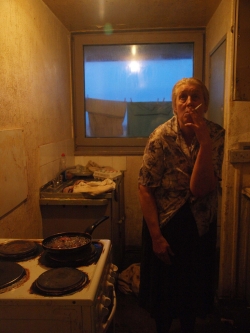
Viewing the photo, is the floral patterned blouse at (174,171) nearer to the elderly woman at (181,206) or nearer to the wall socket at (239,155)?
the elderly woman at (181,206)

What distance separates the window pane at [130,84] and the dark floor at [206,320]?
1.59m

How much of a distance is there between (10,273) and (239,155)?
1506 mm

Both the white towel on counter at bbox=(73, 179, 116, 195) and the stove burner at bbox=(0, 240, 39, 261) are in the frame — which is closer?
the stove burner at bbox=(0, 240, 39, 261)

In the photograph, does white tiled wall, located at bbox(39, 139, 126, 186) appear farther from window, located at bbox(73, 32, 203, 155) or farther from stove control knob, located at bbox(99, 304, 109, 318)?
stove control knob, located at bbox(99, 304, 109, 318)

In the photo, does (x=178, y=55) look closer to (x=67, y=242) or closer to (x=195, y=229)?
(x=195, y=229)

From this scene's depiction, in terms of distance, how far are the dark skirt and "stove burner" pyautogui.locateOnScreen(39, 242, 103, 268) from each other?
0.43 meters

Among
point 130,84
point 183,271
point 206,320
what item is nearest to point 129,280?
point 206,320

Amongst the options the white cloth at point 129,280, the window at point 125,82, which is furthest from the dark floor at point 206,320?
the window at point 125,82

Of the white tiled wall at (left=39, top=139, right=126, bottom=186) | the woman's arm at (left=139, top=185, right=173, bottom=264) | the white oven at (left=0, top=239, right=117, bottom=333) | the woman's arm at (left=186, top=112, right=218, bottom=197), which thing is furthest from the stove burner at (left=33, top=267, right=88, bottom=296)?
the white tiled wall at (left=39, top=139, right=126, bottom=186)

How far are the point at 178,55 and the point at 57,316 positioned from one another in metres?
2.59

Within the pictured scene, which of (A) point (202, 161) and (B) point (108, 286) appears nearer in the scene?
(B) point (108, 286)

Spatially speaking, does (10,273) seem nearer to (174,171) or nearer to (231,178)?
(174,171)

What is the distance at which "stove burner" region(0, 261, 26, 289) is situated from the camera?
0.98 meters

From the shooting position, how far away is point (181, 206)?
1434 millimetres
